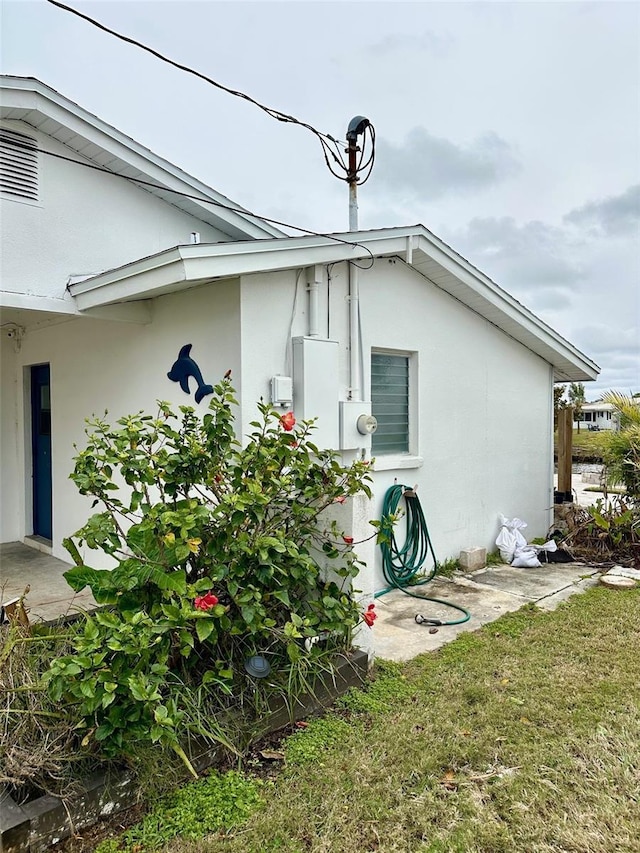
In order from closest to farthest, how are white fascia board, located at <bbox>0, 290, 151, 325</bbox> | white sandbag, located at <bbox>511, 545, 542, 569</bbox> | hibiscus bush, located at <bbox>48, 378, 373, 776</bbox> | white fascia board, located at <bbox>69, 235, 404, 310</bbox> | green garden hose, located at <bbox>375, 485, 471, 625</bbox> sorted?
hibiscus bush, located at <bbox>48, 378, 373, 776</bbox> → white fascia board, located at <bbox>69, 235, 404, 310</bbox> → white fascia board, located at <bbox>0, 290, 151, 325</bbox> → green garden hose, located at <bbox>375, 485, 471, 625</bbox> → white sandbag, located at <bbox>511, 545, 542, 569</bbox>

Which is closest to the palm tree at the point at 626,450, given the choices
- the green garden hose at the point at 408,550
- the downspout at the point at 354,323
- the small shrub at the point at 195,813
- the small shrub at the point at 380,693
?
the green garden hose at the point at 408,550

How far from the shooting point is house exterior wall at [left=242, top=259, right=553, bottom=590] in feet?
16.1

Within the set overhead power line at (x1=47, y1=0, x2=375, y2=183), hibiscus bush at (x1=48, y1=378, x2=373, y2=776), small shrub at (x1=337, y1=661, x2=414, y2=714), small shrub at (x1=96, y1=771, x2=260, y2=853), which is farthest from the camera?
overhead power line at (x1=47, y1=0, x2=375, y2=183)

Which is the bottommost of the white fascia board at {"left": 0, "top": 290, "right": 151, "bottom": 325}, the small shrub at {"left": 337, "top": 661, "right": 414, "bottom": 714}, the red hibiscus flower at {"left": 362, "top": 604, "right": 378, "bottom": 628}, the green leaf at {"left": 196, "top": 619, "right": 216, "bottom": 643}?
the small shrub at {"left": 337, "top": 661, "right": 414, "bottom": 714}

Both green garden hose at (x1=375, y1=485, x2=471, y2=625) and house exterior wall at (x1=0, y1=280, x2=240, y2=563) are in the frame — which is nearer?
house exterior wall at (x1=0, y1=280, x2=240, y2=563)

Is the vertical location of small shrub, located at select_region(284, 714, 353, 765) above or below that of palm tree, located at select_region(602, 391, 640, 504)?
below

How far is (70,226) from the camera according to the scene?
551cm

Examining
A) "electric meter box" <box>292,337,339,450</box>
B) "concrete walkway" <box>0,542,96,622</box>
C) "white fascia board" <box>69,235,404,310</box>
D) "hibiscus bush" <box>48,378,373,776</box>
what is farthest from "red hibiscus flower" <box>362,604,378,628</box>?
"white fascia board" <box>69,235,404,310</box>

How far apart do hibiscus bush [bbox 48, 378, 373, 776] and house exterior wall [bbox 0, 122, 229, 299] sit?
8.52 ft

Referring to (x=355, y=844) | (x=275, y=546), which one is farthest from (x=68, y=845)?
(x=275, y=546)

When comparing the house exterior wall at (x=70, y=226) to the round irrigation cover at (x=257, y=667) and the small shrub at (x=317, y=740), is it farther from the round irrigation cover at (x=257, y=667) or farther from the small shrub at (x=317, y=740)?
the small shrub at (x=317, y=740)

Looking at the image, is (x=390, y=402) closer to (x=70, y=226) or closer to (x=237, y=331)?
(x=237, y=331)

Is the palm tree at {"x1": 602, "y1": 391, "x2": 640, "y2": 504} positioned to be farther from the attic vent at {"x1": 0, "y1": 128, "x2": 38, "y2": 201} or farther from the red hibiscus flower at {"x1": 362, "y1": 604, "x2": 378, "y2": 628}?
the attic vent at {"x1": 0, "y1": 128, "x2": 38, "y2": 201}

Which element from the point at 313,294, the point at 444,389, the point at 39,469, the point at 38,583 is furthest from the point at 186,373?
the point at 39,469
